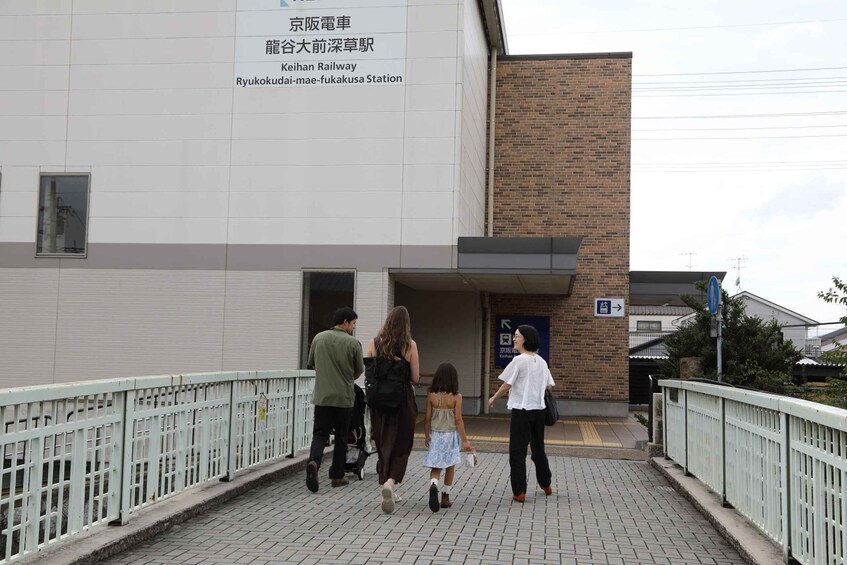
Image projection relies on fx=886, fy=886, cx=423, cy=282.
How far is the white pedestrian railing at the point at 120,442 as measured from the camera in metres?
4.92

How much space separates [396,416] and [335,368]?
37.2 inches

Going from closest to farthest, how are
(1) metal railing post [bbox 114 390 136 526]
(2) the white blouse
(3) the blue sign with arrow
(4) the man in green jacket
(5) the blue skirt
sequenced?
(1) metal railing post [bbox 114 390 136 526] < (5) the blue skirt < (2) the white blouse < (4) the man in green jacket < (3) the blue sign with arrow

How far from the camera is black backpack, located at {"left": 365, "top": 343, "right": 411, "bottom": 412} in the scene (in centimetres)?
787

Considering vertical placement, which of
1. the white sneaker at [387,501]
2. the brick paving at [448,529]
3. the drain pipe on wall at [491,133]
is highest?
the drain pipe on wall at [491,133]

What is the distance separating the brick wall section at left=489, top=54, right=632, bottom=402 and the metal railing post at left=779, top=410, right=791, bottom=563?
1480 cm

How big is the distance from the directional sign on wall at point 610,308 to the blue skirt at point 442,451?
13152mm

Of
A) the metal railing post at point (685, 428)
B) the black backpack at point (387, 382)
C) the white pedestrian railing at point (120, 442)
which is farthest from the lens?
the metal railing post at point (685, 428)

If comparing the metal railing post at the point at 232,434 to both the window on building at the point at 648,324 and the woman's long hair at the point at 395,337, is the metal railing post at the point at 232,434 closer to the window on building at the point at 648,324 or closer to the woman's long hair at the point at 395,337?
the woman's long hair at the point at 395,337

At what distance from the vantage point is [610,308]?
20.5 meters

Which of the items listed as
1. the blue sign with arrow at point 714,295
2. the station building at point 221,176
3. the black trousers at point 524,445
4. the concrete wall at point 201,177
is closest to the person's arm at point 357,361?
the black trousers at point 524,445

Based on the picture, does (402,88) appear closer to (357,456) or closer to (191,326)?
(191,326)

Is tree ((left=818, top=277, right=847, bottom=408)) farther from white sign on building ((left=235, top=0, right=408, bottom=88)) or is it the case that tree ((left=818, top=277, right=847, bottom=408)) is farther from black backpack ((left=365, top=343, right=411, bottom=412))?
white sign on building ((left=235, top=0, right=408, bottom=88))

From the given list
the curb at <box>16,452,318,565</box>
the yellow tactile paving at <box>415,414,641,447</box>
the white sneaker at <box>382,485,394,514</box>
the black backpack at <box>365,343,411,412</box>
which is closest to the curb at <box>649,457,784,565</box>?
the white sneaker at <box>382,485,394,514</box>

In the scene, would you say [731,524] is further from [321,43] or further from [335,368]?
[321,43]
